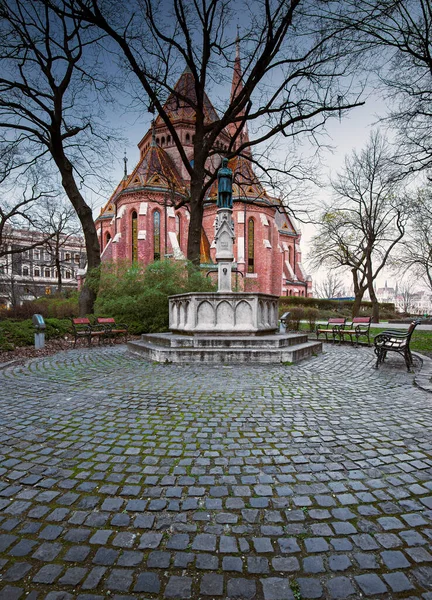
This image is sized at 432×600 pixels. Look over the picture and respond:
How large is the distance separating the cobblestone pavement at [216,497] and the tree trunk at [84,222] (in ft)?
34.3

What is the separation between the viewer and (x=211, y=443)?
3.32m

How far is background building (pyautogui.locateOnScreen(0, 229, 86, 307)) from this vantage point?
2907 centimetres

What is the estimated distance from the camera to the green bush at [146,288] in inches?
531

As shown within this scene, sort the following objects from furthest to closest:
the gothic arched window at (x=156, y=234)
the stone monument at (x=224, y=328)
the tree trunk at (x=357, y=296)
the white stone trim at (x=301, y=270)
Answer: the white stone trim at (x=301, y=270) → the gothic arched window at (x=156, y=234) → the tree trunk at (x=357, y=296) → the stone monument at (x=224, y=328)

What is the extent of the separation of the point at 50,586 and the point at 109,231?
45.7 meters

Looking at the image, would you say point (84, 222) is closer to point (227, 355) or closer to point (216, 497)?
point (227, 355)

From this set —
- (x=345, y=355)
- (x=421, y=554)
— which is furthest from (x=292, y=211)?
(x=421, y=554)

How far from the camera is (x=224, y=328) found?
30.3ft

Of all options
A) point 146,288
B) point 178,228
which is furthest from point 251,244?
point 146,288

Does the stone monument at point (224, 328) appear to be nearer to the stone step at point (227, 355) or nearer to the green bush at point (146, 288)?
the stone step at point (227, 355)

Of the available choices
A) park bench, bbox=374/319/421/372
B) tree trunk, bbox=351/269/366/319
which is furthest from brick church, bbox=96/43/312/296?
park bench, bbox=374/319/421/372

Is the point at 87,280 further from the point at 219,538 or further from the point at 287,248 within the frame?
the point at 287,248

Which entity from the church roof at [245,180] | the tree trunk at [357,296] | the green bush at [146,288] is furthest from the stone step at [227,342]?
the tree trunk at [357,296]

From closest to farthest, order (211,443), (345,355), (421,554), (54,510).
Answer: (421,554), (54,510), (211,443), (345,355)
